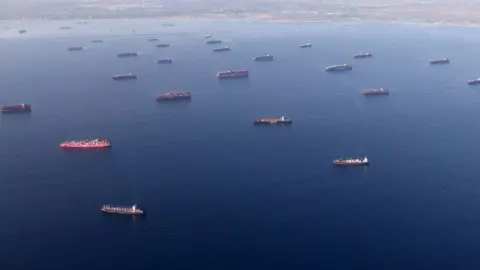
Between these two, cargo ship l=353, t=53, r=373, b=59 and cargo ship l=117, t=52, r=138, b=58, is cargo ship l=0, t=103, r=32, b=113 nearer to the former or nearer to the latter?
cargo ship l=117, t=52, r=138, b=58

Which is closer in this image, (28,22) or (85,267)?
(85,267)

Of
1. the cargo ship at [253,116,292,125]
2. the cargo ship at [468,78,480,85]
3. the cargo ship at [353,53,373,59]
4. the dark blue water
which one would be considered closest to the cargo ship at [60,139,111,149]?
the dark blue water

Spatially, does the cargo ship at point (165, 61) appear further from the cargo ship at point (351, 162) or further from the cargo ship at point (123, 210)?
the cargo ship at point (123, 210)

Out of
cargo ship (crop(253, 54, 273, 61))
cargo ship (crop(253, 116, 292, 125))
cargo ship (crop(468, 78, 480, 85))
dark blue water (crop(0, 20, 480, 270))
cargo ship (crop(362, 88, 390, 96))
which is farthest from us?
cargo ship (crop(253, 54, 273, 61))

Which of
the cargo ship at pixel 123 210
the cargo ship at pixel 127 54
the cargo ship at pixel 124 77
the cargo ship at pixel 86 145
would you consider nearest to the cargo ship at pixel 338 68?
the cargo ship at pixel 124 77

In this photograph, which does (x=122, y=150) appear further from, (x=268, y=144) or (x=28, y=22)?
(x=28, y=22)

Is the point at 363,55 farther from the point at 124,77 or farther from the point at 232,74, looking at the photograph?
the point at 124,77

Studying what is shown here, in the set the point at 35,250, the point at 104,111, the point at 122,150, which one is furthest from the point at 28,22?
the point at 35,250

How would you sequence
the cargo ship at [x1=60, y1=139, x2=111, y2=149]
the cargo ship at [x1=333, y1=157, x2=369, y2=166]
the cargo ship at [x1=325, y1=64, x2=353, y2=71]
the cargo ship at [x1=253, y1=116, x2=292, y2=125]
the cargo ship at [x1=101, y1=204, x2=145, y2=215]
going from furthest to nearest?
the cargo ship at [x1=325, y1=64, x2=353, y2=71] < the cargo ship at [x1=253, y1=116, x2=292, y2=125] < the cargo ship at [x1=60, y1=139, x2=111, y2=149] < the cargo ship at [x1=333, y1=157, x2=369, y2=166] < the cargo ship at [x1=101, y1=204, x2=145, y2=215]

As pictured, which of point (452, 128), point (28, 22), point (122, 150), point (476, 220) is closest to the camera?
point (476, 220)
